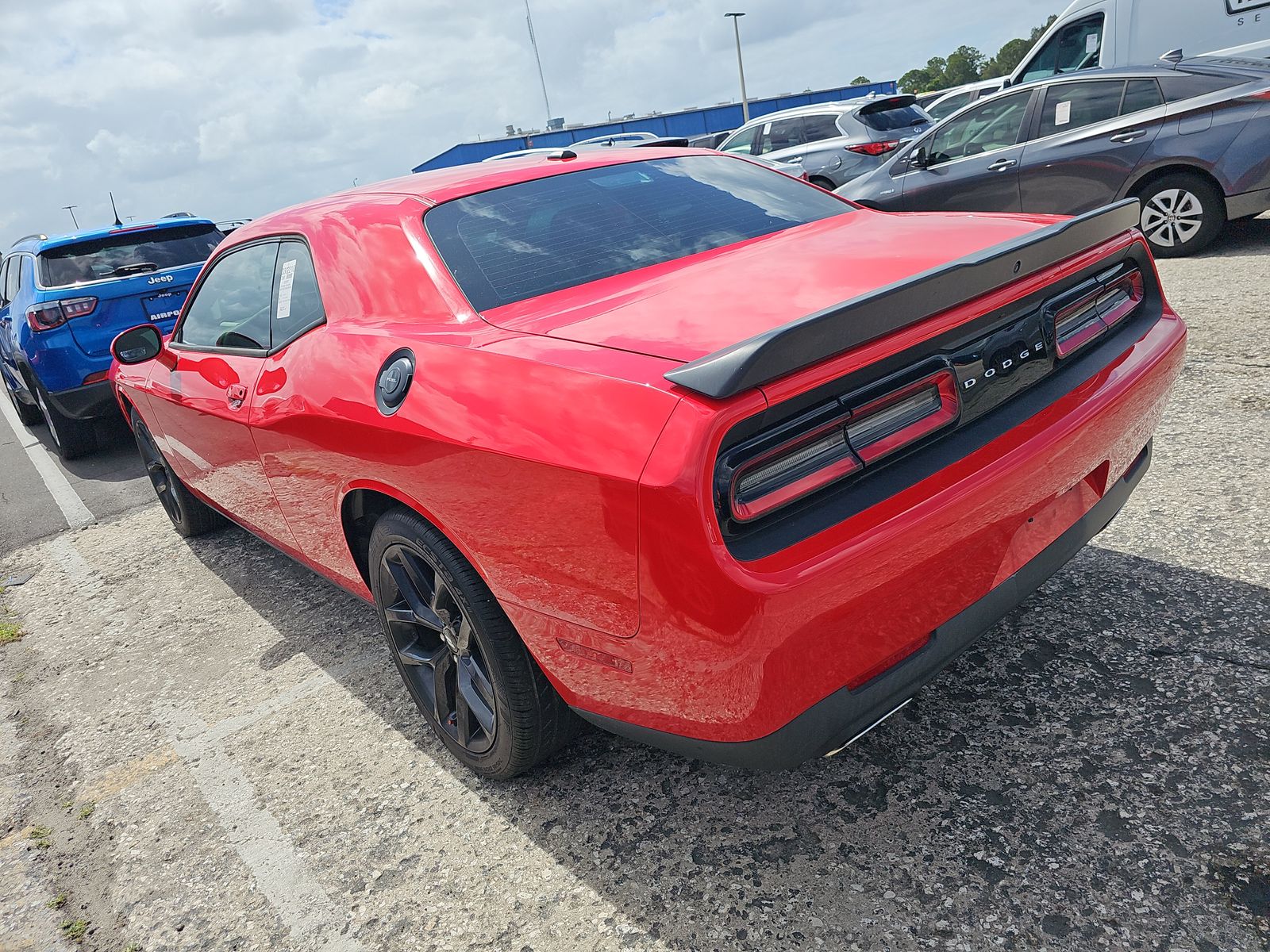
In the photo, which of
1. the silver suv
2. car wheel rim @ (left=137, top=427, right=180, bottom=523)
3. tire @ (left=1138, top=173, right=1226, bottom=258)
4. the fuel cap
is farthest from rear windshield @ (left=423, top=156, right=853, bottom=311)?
the silver suv

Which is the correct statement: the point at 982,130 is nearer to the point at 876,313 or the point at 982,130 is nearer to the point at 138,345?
the point at 138,345

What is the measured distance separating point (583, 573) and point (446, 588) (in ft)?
2.12

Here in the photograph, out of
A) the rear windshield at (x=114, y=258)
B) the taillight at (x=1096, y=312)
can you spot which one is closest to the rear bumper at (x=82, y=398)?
the rear windshield at (x=114, y=258)

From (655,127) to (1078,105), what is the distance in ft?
110

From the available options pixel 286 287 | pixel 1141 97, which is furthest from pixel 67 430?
pixel 1141 97

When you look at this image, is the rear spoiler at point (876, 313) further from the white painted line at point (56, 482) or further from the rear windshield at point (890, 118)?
the rear windshield at point (890, 118)

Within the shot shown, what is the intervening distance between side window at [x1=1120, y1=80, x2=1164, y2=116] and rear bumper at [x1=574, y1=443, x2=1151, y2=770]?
6.16 metres

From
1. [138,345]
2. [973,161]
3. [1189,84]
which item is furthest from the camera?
[973,161]

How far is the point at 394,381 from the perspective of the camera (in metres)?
2.34

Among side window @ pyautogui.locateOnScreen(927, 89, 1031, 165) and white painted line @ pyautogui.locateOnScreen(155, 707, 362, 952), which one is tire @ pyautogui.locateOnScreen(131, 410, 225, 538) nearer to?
white painted line @ pyautogui.locateOnScreen(155, 707, 362, 952)

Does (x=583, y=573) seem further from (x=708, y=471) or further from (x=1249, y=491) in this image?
(x=1249, y=491)

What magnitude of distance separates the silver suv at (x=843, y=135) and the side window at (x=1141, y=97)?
13.5 feet

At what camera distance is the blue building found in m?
36.7

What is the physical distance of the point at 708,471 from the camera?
5.25 feet
